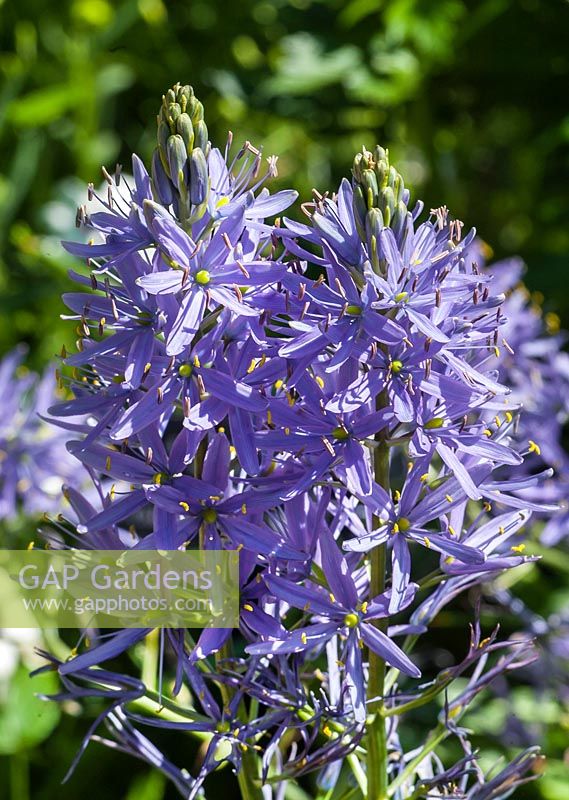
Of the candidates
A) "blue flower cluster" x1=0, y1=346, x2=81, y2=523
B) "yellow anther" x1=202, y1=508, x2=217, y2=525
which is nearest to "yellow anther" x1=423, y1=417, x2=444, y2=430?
"yellow anther" x1=202, y1=508, x2=217, y2=525

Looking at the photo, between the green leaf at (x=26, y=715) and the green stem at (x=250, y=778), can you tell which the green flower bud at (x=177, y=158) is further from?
the green leaf at (x=26, y=715)

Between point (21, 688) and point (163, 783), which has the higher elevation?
point (21, 688)

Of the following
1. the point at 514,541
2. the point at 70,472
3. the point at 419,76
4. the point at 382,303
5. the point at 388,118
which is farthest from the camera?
the point at 388,118

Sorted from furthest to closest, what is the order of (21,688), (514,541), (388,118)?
(388,118) < (21,688) < (514,541)

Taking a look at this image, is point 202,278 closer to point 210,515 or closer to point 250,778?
point 210,515

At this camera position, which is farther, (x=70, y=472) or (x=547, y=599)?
Result: (x=547, y=599)

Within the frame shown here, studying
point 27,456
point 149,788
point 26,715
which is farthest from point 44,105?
point 149,788

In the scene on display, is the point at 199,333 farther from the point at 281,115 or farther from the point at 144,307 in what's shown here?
→ the point at 281,115

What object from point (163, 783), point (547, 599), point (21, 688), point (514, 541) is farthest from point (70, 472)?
point (547, 599)
